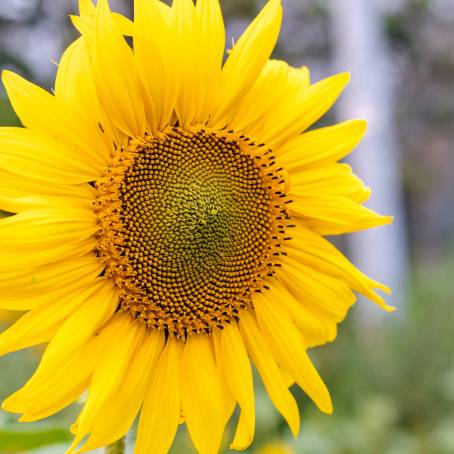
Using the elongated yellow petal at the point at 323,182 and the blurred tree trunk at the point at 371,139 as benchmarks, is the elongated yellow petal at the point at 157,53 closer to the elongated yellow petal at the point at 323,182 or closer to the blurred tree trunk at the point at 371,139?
the elongated yellow petal at the point at 323,182

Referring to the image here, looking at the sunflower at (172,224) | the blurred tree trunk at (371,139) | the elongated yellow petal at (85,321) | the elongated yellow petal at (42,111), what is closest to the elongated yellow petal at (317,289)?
the sunflower at (172,224)

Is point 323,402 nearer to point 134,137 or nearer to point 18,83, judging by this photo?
point 134,137

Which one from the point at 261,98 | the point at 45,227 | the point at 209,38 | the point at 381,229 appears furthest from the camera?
the point at 381,229

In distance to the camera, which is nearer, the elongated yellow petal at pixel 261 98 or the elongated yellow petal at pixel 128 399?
the elongated yellow petal at pixel 128 399

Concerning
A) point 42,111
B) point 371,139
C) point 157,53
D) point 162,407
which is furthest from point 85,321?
point 371,139

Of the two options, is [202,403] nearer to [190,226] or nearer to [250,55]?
[190,226]

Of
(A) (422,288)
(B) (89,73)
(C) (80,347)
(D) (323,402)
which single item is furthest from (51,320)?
(A) (422,288)

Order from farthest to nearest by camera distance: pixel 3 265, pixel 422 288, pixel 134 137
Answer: pixel 422 288 → pixel 134 137 → pixel 3 265
